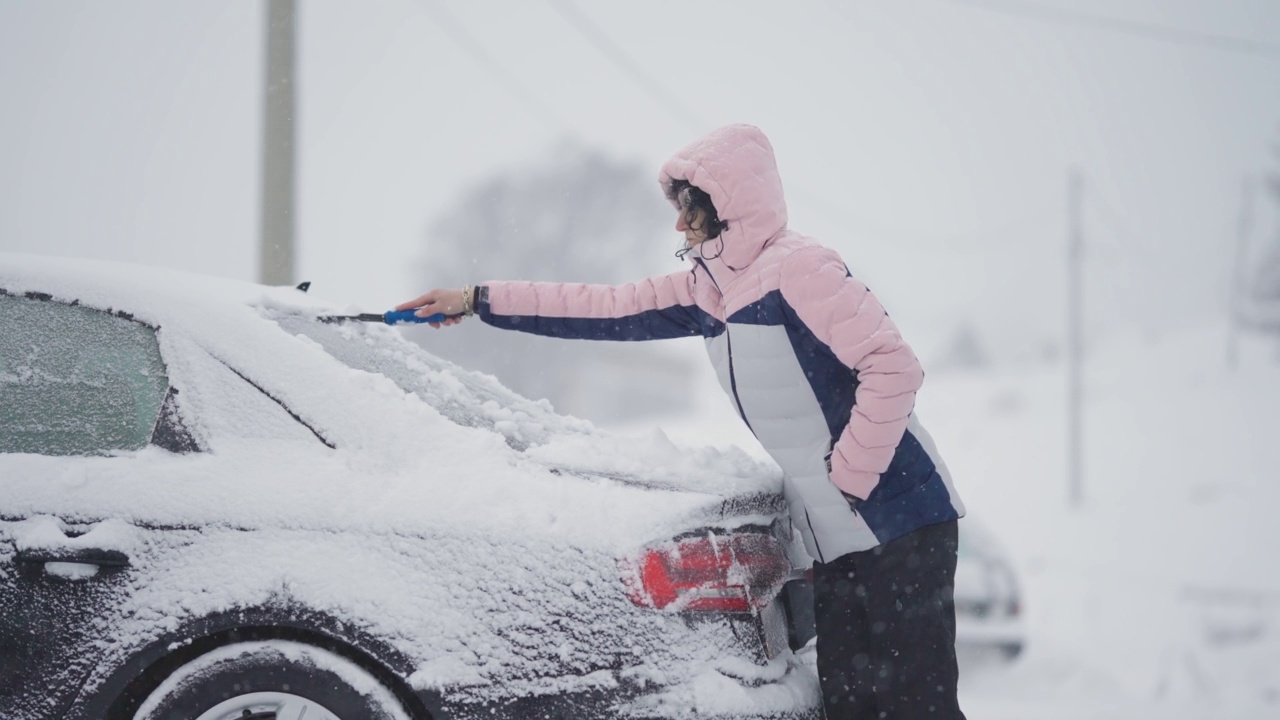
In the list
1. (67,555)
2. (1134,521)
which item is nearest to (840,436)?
(67,555)

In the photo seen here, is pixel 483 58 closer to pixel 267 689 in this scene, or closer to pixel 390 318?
pixel 390 318

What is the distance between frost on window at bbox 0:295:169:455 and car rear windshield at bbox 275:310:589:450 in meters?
0.35

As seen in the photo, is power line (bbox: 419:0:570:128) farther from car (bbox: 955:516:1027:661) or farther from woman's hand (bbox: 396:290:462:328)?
car (bbox: 955:516:1027:661)

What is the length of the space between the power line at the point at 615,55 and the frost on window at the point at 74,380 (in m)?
8.53

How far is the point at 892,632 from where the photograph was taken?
6.67 ft

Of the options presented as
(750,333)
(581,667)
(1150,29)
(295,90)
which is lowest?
(581,667)

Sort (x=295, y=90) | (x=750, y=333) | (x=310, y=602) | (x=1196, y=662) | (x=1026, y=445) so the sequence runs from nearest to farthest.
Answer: (x=310, y=602) < (x=750, y=333) < (x=295, y=90) < (x=1196, y=662) < (x=1026, y=445)

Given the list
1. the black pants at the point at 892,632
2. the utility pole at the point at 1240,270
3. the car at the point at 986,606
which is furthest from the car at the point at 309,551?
the utility pole at the point at 1240,270

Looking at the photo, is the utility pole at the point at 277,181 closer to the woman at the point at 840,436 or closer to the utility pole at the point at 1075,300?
the woman at the point at 840,436

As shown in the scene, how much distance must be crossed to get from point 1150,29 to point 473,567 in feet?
48.5

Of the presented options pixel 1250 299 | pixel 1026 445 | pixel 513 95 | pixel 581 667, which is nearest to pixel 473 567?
pixel 581 667

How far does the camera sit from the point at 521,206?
68.1 ft

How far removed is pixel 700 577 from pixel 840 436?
1.64 ft

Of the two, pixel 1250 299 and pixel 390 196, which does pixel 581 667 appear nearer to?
pixel 390 196
